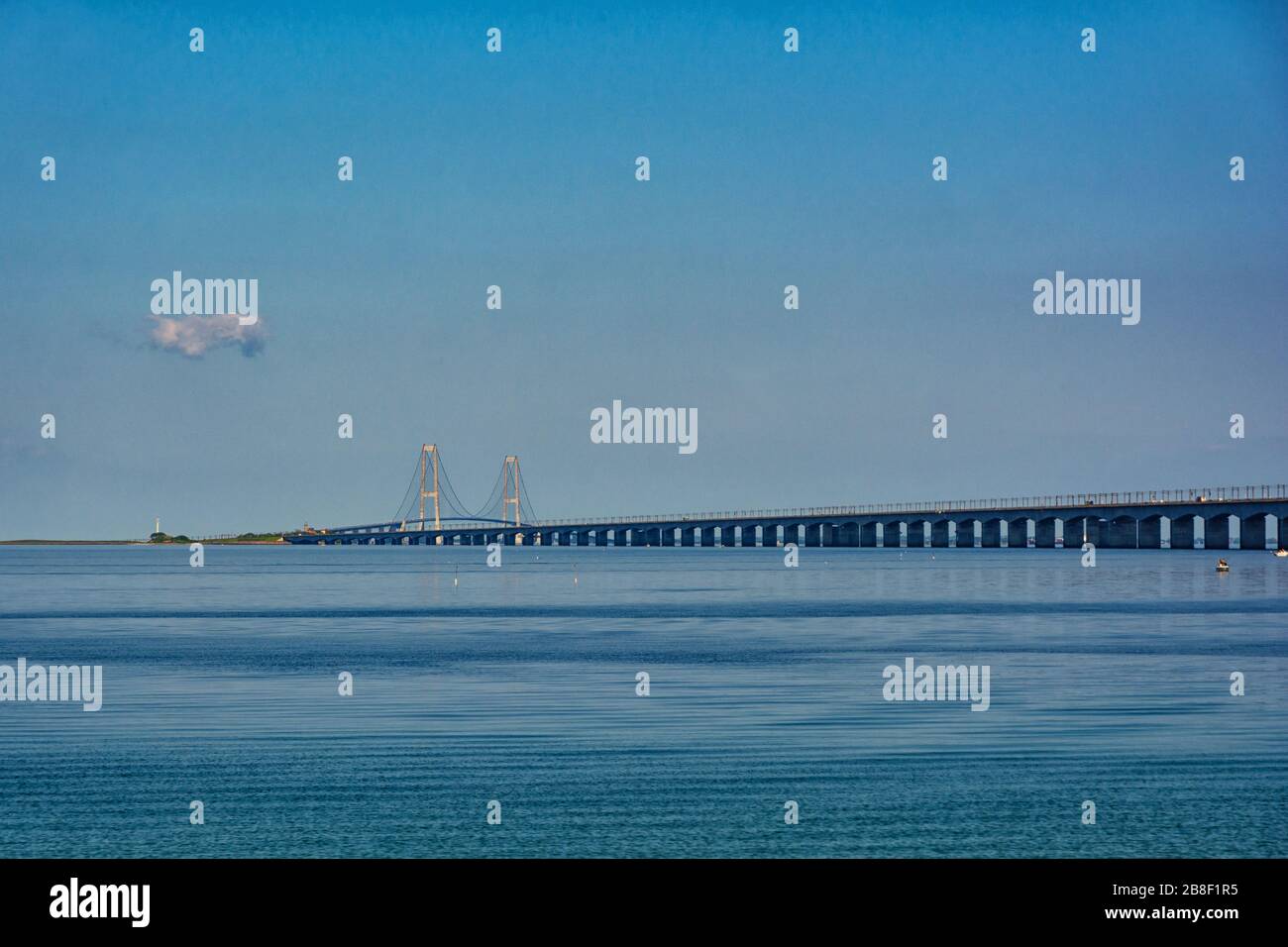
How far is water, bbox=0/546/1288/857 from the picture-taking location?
826 inches

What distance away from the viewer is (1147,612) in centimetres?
7481

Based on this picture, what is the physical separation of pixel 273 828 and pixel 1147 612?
60361 millimetres

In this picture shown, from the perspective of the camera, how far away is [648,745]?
1113 inches

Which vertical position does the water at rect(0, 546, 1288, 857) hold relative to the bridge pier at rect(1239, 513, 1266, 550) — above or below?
below

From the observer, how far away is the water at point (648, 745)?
21.0 metres

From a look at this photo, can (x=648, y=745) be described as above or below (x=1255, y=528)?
below

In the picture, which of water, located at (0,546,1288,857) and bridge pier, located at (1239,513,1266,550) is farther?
bridge pier, located at (1239,513,1266,550)

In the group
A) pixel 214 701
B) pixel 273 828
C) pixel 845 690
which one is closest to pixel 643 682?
pixel 845 690

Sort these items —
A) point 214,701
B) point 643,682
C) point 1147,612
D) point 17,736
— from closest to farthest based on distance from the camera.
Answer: point 17,736, point 214,701, point 643,682, point 1147,612

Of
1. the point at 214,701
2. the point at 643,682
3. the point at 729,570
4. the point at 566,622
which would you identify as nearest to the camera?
the point at 214,701

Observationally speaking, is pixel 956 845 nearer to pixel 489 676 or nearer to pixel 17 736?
pixel 17 736

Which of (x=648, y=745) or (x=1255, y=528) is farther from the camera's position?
(x=1255, y=528)

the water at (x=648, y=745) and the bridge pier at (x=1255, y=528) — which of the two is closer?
the water at (x=648, y=745)

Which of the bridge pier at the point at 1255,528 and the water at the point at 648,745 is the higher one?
the bridge pier at the point at 1255,528
